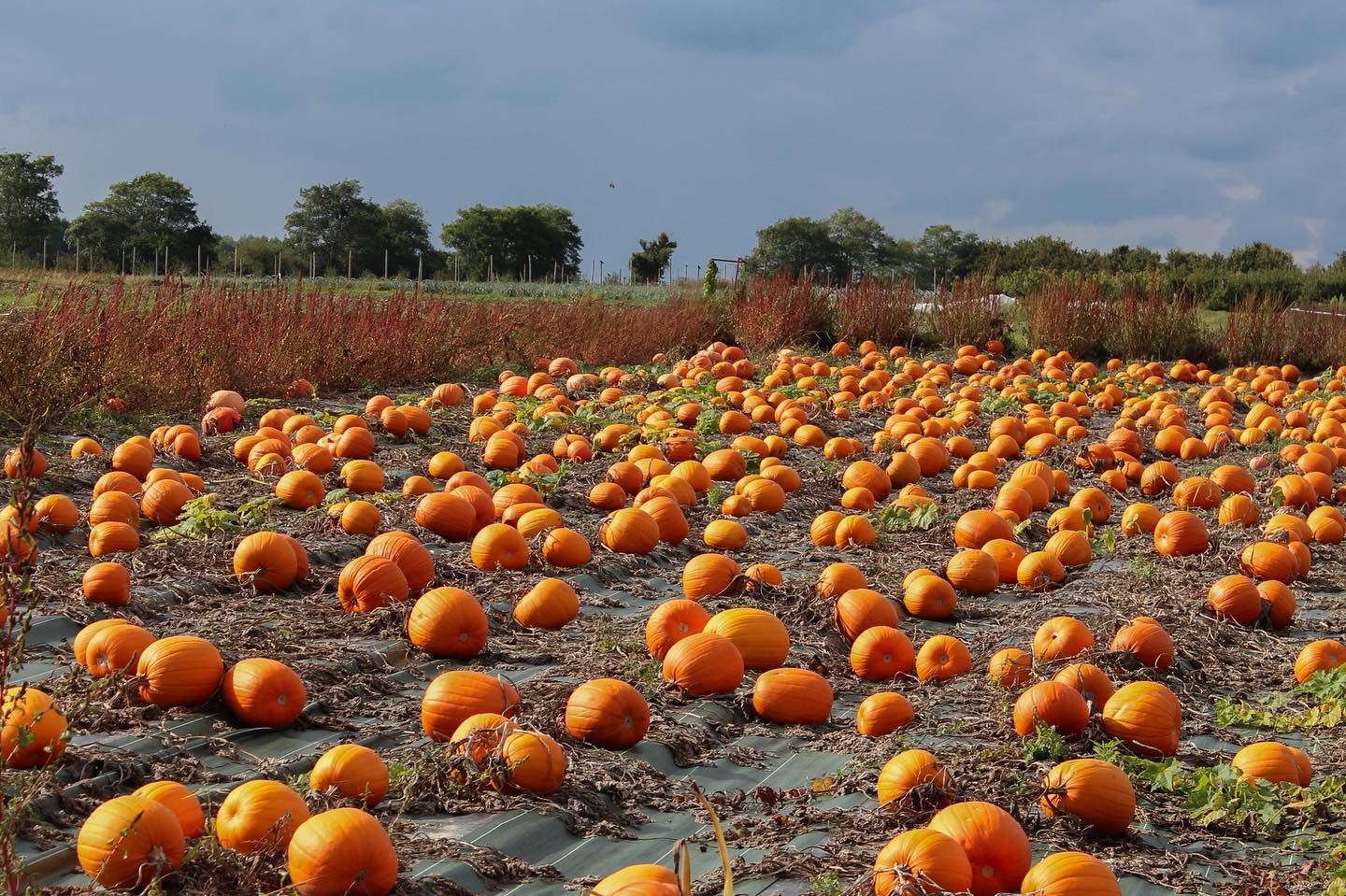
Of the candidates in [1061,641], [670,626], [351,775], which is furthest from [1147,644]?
[351,775]

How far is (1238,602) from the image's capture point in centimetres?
555

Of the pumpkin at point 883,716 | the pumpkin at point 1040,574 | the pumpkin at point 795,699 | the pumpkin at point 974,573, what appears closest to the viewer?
the pumpkin at point 883,716

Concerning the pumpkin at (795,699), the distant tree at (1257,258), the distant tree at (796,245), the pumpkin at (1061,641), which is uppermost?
the distant tree at (796,245)

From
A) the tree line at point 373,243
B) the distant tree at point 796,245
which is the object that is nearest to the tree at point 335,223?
the tree line at point 373,243

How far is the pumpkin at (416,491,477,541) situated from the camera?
6520mm

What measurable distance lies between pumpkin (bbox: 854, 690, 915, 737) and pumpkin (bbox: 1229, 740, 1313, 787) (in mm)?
1053

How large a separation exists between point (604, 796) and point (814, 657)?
161cm

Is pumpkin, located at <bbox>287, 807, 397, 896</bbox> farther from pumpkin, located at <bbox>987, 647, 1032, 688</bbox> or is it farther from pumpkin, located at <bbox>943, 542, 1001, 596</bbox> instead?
pumpkin, located at <bbox>943, 542, 1001, 596</bbox>

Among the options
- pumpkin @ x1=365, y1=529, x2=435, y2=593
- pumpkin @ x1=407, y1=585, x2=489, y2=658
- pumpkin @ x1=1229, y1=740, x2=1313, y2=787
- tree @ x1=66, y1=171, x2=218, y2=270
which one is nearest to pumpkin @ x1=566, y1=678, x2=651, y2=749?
pumpkin @ x1=407, y1=585, x2=489, y2=658

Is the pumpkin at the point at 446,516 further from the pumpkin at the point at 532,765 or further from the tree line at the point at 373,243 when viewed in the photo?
Result: the tree line at the point at 373,243

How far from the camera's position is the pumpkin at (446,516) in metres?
6.52

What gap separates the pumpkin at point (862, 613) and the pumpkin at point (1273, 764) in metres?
1.67

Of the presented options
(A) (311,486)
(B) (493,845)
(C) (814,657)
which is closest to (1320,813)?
(C) (814,657)

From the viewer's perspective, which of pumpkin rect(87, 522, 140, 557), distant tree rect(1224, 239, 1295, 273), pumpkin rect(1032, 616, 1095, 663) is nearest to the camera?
pumpkin rect(1032, 616, 1095, 663)
